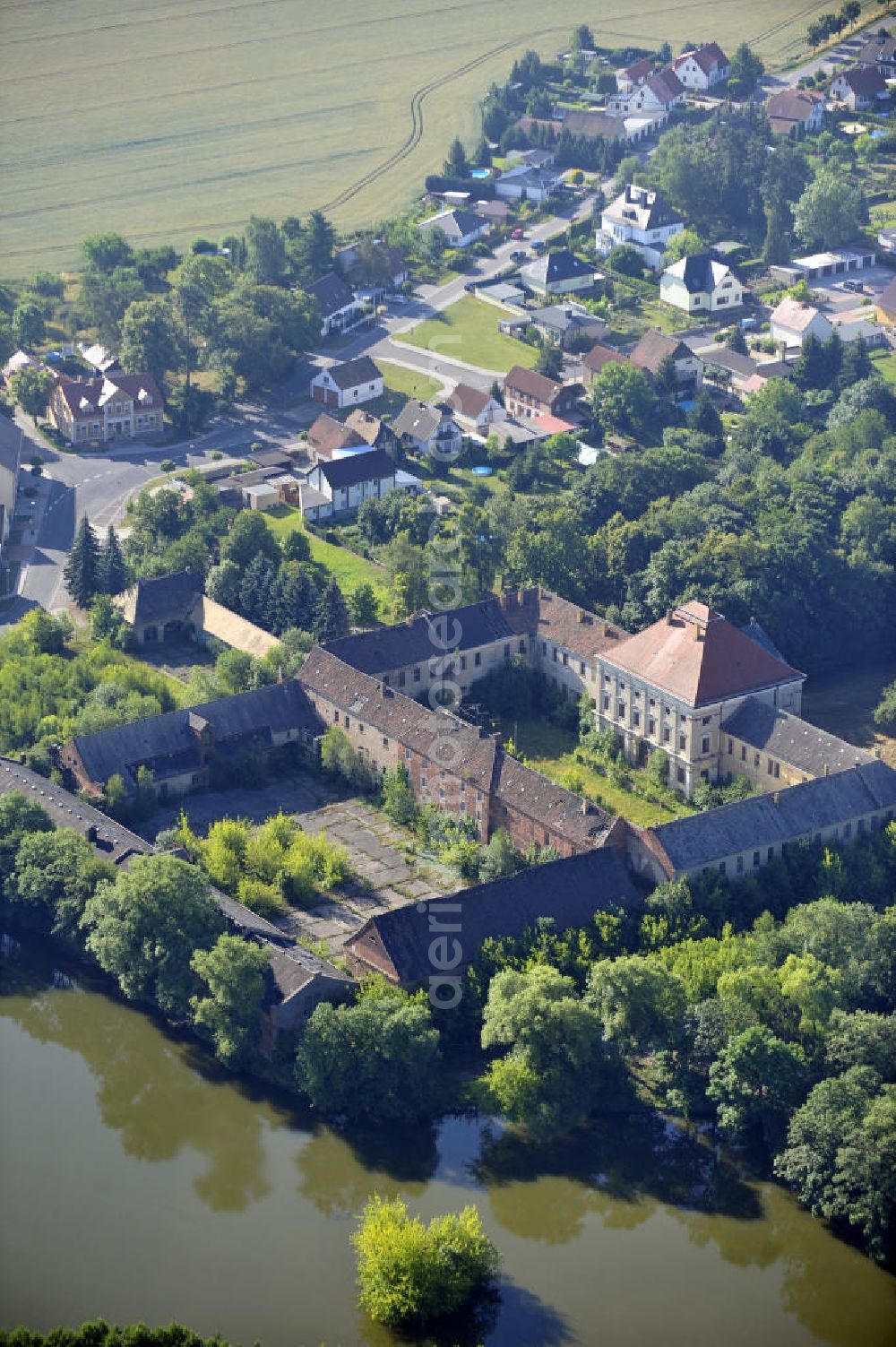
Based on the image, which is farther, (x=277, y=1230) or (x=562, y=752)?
(x=562, y=752)

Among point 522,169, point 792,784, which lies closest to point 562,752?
point 792,784

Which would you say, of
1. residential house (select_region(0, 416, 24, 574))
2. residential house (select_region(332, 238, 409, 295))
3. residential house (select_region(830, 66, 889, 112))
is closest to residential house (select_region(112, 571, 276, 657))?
residential house (select_region(0, 416, 24, 574))

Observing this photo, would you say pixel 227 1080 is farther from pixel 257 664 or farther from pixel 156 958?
pixel 257 664

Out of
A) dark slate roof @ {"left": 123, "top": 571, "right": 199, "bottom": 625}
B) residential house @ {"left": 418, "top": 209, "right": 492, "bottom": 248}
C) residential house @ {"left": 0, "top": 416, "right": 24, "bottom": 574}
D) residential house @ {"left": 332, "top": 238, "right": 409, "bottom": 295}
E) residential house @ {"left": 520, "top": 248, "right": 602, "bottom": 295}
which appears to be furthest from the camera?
residential house @ {"left": 418, "top": 209, "right": 492, "bottom": 248}

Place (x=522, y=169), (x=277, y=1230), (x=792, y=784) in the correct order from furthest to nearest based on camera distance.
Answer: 1. (x=522, y=169)
2. (x=792, y=784)
3. (x=277, y=1230)

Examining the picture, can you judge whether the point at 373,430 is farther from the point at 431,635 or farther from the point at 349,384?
the point at 431,635

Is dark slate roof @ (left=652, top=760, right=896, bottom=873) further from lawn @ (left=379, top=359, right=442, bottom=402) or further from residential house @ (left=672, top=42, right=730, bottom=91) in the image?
→ residential house @ (left=672, top=42, right=730, bottom=91)
